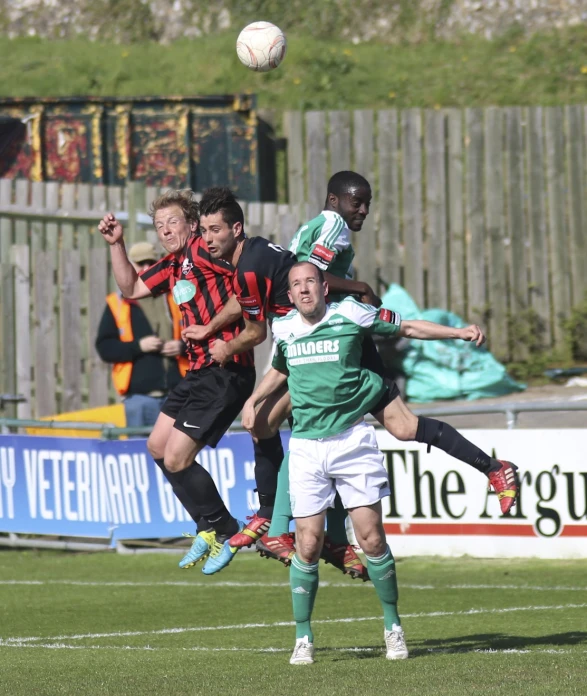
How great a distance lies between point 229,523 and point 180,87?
55.6 ft

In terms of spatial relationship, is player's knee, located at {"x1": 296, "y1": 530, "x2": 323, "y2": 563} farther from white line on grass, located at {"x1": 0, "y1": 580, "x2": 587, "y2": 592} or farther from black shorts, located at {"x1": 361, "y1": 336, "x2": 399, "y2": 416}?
white line on grass, located at {"x1": 0, "y1": 580, "x2": 587, "y2": 592}

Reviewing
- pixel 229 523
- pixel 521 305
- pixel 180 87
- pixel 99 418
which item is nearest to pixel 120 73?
pixel 180 87

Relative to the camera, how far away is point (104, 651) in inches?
315

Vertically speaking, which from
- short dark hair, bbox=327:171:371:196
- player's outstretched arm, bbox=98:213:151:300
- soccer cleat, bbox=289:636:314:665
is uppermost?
short dark hair, bbox=327:171:371:196

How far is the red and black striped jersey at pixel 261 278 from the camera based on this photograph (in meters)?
8.01

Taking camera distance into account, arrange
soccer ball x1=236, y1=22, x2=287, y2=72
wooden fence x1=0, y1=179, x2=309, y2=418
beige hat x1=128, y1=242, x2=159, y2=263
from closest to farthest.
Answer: soccer ball x1=236, y1=22, x2=287, y2=72
beige hat x1=128, y1=242, x2=159, y2=263
wooden fence x1=0, y1=179, x2=309, y2=418

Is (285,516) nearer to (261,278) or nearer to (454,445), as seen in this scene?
(454,445)

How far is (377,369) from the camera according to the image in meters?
8.03

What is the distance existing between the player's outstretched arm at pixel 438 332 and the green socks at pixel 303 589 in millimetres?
1450

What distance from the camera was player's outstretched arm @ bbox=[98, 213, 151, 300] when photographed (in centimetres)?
872

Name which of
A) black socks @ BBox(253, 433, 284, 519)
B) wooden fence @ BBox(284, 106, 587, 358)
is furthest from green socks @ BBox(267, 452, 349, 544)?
wooden fence @ BBox(284, 106, 587, 358)

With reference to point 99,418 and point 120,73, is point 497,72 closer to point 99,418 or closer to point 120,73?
point 120,73

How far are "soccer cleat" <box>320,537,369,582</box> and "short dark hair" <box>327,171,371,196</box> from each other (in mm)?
2142

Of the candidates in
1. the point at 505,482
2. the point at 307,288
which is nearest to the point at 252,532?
the point at 505,482
